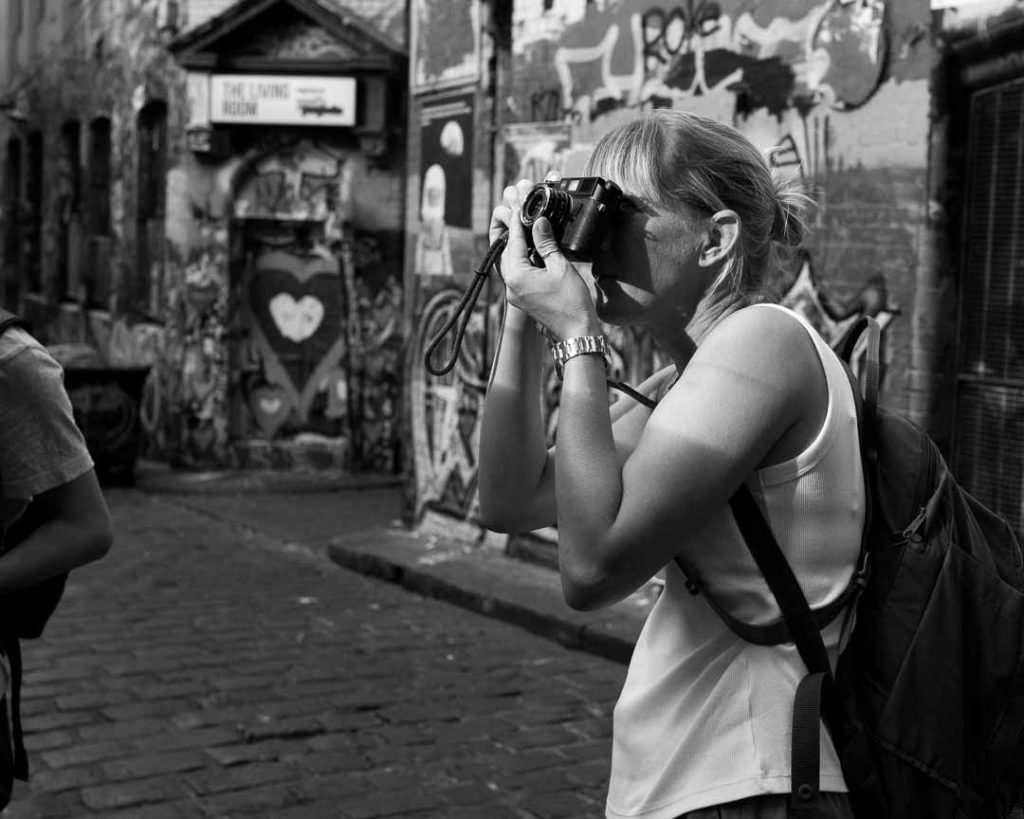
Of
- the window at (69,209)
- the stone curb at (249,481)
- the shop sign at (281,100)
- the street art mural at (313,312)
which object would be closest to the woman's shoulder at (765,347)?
the stone curb at (249,481)

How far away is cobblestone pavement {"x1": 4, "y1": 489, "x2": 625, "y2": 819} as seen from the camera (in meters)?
5.03

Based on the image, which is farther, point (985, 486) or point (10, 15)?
point (10, 15)

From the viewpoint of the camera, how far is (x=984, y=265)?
21.6ft

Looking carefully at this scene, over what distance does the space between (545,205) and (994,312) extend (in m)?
4.93

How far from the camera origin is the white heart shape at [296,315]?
14984 mm

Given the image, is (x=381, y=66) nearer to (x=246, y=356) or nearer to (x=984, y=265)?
(x=246, y=356)

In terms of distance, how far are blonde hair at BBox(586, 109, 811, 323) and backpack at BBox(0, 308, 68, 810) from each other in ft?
3.96

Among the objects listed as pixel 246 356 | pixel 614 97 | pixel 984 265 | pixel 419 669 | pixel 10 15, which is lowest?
pixel 419 669

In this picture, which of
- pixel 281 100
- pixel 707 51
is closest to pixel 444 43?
pixel 707 51

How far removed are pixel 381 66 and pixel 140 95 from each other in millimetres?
3576

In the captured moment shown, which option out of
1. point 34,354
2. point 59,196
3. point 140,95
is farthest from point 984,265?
point 59,196

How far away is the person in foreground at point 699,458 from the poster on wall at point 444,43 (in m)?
8.27

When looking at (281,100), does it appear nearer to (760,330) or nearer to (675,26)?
(675,26)

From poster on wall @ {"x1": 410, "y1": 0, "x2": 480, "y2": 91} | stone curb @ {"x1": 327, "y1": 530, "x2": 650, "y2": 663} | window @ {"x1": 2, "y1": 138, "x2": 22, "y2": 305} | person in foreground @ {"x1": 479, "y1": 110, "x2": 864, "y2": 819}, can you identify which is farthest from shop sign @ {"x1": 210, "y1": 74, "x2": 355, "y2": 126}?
person in foreground @ {"x1": 479, "y1": 110, "x2": 864, "y2": 819}
